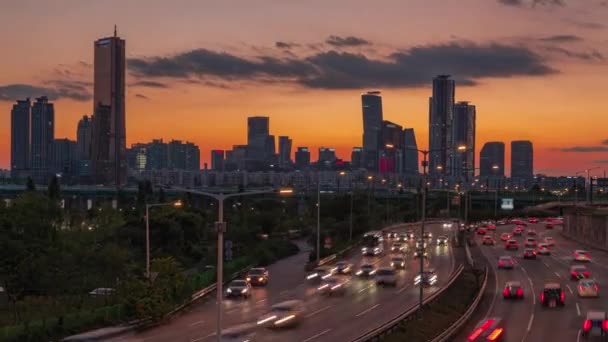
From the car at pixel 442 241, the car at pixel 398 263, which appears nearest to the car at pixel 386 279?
the car at pixel 398 263

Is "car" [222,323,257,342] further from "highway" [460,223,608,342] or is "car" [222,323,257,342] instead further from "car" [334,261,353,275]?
"car" [334,261,353,275]

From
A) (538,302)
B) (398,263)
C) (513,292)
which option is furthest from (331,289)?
(398,263)

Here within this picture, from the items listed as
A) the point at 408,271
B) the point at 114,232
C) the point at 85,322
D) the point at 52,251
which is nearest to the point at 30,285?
the point at 52,251

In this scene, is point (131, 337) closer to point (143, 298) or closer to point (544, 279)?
point (143, 298)

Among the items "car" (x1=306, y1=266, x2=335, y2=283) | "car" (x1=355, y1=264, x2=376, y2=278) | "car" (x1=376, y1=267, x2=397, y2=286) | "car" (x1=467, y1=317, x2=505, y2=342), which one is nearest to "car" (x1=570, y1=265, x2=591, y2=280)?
"car" (x1=376, y1=267, x2=397, y2=286)

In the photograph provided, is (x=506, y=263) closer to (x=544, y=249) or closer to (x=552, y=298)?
(x=544, y=249)

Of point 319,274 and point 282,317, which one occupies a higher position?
point 282,317
